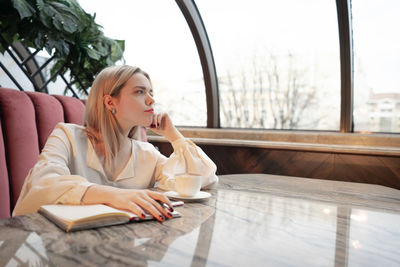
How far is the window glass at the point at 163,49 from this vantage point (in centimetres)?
397

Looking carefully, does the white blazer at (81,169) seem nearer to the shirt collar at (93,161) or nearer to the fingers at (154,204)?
the shirt collar at (93,161)

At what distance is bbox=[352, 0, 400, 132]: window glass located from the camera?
116 inches

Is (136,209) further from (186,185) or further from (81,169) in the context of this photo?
(81,169)

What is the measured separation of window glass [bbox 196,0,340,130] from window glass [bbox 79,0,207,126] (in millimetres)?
326

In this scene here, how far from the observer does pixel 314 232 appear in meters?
0.91

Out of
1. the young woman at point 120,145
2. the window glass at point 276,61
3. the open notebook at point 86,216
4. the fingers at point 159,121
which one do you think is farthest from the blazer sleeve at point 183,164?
the window glass at point 276,61

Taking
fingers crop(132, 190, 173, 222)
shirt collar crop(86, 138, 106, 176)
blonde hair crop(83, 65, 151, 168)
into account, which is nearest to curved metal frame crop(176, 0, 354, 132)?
blonde hair crop(83, 65, 151, 168)

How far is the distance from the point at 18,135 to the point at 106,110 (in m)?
0.50

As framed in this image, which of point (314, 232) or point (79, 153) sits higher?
point (79, 153)

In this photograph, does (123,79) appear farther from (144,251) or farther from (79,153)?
(144,251)

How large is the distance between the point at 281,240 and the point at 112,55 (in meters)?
2.73

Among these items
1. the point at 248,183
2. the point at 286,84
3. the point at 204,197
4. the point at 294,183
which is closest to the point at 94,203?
the point at 204,197

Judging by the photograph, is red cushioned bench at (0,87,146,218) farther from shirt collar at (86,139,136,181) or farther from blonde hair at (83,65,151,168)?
shirt collar at (86,139,136,181)

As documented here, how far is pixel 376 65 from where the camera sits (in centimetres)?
304
